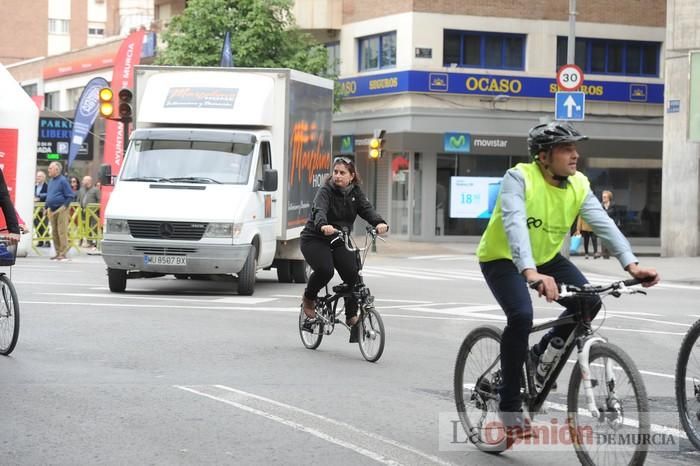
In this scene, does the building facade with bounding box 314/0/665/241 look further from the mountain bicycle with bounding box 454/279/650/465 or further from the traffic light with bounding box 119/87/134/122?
the mountain bicycle with bounding box 454/279/650/465

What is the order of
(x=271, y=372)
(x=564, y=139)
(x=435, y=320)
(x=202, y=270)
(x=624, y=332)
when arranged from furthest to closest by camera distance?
(x=202, y=270) → (x=435, y=320) → (x=624, y=332) → (x=271, y=372) → (x=564, y=139)

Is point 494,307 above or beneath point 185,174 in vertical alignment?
beneath

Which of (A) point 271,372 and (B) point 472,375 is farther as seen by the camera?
(A) point 271,372

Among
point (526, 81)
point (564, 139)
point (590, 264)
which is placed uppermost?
point (526, 81)

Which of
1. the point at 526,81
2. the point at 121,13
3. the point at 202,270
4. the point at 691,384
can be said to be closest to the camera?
the point at 691,384

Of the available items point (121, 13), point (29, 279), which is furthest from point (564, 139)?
point (121, 13)

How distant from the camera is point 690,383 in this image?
704cm

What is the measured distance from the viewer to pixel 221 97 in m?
18.8

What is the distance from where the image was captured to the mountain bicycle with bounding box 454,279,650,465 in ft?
19.2

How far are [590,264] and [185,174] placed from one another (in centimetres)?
1302

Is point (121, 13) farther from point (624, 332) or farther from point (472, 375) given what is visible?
point (472, 375)

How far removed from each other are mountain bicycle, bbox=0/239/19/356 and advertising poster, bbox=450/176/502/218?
25703 millimetres

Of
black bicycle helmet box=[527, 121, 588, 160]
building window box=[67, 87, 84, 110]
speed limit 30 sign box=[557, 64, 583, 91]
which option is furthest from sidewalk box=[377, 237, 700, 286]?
building window box=[67, 87, 84, 110]

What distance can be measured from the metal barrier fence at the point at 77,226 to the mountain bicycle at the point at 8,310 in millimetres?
18621
